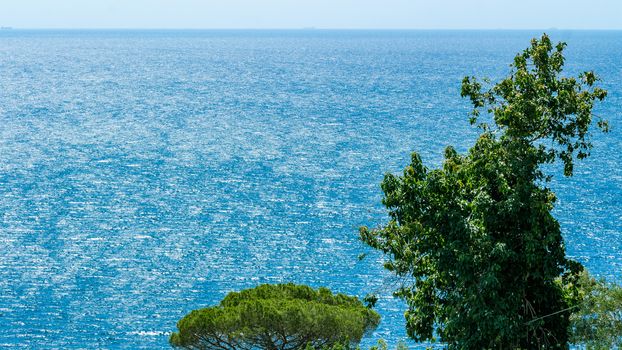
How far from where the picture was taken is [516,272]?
1199 inches

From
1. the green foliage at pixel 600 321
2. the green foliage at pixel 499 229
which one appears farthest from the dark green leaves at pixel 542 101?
the green foliage at pixel 600 321

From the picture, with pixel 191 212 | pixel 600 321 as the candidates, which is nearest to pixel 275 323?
pixel 600 321

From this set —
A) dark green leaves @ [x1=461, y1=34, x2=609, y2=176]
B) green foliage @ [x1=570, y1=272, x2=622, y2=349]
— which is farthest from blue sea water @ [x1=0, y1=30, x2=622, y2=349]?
dark green leaves @ [x1=461, y1=34, x2=609, y2=176]

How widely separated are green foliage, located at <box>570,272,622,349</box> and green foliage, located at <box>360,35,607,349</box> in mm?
560

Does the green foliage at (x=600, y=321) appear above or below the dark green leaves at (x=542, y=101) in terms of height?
below

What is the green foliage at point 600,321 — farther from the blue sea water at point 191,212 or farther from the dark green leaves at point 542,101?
the blue sea water at point 191,212

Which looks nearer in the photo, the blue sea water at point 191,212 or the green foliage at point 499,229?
the green foliage at point 499,229

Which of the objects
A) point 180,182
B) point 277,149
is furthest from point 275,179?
point 277,149

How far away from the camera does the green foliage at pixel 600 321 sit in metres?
31.0

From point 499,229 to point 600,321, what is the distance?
559 cm

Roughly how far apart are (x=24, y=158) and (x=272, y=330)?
A: 9347cm

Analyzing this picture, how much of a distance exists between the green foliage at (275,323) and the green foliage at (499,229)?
16.8 ft

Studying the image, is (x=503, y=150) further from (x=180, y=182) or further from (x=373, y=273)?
(x=180, y=182)

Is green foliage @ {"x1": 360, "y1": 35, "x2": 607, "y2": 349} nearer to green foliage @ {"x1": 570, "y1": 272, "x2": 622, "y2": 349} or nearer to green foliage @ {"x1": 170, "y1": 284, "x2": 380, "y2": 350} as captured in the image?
green foliage @ {"x1": 570, "y1": 272, "x2": 622, "y2": 349}
